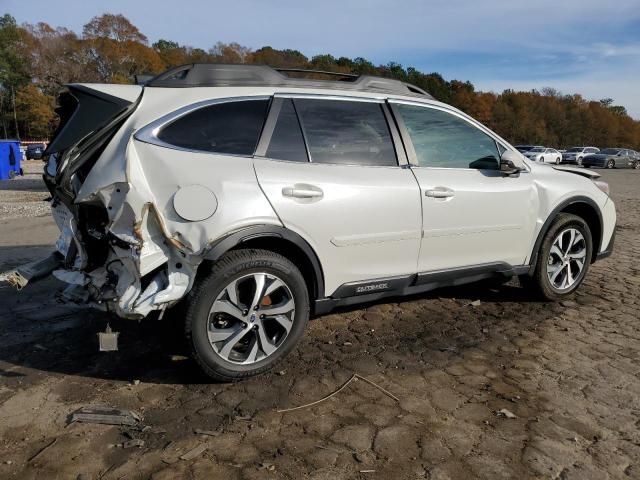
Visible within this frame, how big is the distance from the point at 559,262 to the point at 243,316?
3212 mm

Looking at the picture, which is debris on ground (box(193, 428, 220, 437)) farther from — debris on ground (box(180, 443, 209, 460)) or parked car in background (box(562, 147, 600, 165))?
parked car in background (box(562, 147, 600, 165))

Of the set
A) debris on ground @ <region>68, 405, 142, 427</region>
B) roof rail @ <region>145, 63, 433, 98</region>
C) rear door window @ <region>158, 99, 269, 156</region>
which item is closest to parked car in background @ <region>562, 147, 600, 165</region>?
roof rail @ <region>145, 63, 433, 98</region>

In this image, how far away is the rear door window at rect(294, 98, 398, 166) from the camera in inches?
140

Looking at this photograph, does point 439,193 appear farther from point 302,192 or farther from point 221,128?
point 221,128

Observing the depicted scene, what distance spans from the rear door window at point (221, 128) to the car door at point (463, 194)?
1.18 m

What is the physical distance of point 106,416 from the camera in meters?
2.90

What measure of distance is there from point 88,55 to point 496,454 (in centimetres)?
7242

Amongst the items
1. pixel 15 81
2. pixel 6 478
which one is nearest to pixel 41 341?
pixel 6 478

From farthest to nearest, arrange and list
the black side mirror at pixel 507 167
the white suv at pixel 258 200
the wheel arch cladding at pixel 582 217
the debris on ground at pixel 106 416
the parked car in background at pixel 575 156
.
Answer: the parked car in background at pixel 575 156, the wheel arch cladding at pixel 582 217, the black side mirror at pixel 507 167, the white suv at pixel 258 200, the debris on ground at pixel 106 416

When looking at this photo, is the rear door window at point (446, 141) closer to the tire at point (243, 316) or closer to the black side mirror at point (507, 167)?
the black side mirror at point (507, 167)

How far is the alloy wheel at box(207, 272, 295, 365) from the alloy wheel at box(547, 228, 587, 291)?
2.77m

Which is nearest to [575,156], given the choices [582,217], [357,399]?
[582,217]

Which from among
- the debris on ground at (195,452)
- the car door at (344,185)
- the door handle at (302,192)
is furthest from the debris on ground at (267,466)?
the door handle at (302,192)

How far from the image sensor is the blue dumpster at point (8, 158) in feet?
62.8
